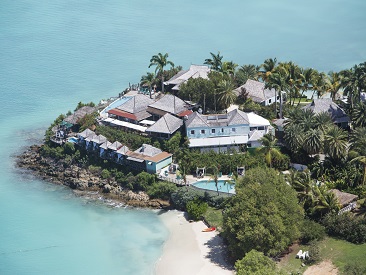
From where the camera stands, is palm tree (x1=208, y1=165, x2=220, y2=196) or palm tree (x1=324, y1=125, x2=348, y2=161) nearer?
palm tree (x1=324, y1=125, x2=348, y2=161)

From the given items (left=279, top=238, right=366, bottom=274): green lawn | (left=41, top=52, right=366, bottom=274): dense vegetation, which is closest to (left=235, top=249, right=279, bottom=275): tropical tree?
(left=41, top=52, right=366, bottom=274): dense vegetation

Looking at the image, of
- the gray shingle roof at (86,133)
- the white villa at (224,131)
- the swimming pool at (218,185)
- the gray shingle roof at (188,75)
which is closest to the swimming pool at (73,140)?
the gray shingle roof at (86,133)

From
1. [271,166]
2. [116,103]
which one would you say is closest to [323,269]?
[271,166]

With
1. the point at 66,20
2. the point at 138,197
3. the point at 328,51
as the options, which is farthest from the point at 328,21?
the point at 138,197

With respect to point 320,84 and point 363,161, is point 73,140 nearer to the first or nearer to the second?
point 320,84

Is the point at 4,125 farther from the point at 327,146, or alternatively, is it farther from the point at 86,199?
the point at 327,146

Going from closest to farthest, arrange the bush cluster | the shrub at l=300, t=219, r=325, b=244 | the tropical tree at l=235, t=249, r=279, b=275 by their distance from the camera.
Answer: the tropical tree at l=235, t=249, r=279, b=275, the bush cluster, the shrub at l=300, t=219, r=325, b=244

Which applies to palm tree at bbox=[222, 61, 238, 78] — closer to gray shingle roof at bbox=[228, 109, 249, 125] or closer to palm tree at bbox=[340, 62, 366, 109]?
gray shingle roof at bbox=[228, 109, 249, 125]
